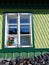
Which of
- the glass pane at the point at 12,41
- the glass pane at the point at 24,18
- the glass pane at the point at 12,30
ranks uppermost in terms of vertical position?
the glass pane at the point at 24,18

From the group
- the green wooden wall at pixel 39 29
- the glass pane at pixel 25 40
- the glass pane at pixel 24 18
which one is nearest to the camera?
the green wooden wall at pixel 39 29

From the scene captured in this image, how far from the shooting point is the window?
31.4 ft

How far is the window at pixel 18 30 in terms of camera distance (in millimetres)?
9579

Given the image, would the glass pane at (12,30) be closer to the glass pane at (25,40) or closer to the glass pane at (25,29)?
the glass pane at (25,29)

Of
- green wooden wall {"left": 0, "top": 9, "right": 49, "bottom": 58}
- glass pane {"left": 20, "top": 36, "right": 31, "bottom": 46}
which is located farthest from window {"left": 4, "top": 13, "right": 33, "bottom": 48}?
green wooden wall {"left": 0, "top": 9, "right": 49, "bottom": 58}

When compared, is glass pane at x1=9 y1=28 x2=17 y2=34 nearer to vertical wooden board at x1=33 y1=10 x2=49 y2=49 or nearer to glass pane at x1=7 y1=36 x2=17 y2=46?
glass pane at x1=7 y1=36 x2=17 y2=46

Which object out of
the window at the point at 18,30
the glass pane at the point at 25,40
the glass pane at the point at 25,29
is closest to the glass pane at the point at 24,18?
the window at the point at 18,30

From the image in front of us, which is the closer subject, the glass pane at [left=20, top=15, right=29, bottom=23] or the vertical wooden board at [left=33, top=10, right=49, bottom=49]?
the vertical wooden board at [left=33, top=10, right=49, bottom=49]

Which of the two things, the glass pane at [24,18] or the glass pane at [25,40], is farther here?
the glass pane at [24,18]

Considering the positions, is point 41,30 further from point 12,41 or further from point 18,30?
point 12,41

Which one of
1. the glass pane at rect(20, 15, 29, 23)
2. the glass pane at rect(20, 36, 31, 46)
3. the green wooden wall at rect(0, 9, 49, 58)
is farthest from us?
the glass pane at rect(20, 15, 29, 23)

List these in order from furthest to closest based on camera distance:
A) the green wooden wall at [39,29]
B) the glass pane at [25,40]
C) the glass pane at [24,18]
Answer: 1. the glass pane at [24,18]
2. the glass pane at [25,40]
3. the green wooden wall at [39,29]

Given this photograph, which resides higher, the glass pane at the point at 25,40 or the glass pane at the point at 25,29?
the glass pane at the point at 25,29

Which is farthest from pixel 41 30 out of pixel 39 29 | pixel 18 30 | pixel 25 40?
pixel 18 30
